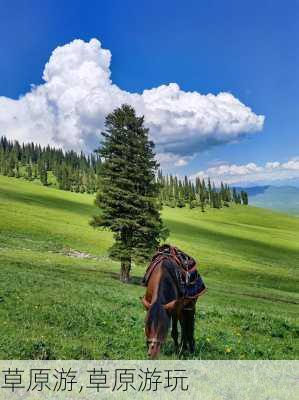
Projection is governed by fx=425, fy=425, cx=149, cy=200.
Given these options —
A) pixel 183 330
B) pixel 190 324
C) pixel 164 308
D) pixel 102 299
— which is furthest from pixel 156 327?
pixel 102 299

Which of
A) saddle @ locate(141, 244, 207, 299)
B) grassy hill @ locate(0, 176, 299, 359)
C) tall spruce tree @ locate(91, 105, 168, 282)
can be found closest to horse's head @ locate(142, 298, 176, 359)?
saddle @ locate(141, 244, 207, 299)

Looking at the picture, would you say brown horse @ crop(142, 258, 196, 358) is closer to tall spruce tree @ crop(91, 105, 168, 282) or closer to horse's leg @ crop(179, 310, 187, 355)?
horse's leg @ crop(179, 310, 187, 355)

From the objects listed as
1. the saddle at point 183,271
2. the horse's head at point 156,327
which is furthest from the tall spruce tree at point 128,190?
the horse's head at point 156,327

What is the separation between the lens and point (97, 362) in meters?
9.90

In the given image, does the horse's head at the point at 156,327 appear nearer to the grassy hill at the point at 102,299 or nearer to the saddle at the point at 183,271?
the saddle at the point at 183,271

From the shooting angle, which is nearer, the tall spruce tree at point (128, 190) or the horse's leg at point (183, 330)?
the horse's leg at point (183, 330)

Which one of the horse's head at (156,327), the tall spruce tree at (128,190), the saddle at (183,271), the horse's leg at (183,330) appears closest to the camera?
the horse's head at (156,327)

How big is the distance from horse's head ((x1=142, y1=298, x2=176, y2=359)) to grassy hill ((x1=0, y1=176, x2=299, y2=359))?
288 cm

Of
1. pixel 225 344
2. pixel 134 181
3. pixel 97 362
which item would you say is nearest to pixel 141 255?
pixel 134 181

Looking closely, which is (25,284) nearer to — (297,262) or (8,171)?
(297,262)

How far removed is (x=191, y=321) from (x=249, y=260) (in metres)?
61.9

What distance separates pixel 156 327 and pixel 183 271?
3.17m

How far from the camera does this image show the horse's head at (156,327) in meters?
7.86

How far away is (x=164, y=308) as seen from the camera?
8367 mm
